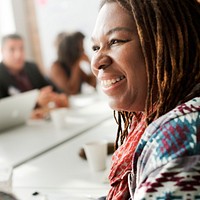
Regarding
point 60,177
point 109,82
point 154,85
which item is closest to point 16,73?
point 60,177

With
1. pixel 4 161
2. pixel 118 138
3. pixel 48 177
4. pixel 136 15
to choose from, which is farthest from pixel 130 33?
pixel 4 161

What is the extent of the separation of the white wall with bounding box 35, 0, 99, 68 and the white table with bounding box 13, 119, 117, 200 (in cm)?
312

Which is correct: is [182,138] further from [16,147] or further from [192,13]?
[16,147]

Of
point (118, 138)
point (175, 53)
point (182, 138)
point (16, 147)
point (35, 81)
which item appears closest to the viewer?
point (182, 138)

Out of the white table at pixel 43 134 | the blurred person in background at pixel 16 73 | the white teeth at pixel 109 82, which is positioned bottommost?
the white table at pixel 43 134

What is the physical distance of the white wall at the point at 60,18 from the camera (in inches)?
196

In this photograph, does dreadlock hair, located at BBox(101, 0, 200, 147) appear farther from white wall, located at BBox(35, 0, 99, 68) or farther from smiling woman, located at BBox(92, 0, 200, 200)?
white wall, located at BBox(35, 0, 99, 68)

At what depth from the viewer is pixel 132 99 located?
0.97 metres

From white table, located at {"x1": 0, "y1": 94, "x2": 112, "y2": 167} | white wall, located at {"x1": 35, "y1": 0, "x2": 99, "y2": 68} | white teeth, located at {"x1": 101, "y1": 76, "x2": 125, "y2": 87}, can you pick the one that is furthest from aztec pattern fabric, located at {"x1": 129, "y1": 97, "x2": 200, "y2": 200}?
white wall, located at {"x1": 35, "y1": 0, "x2": 99, "y2": 68}

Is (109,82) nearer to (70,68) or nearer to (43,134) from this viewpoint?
(43,134)

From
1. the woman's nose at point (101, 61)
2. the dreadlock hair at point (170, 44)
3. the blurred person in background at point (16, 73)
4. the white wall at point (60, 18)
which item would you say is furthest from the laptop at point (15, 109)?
the white wall at point (60, 18)

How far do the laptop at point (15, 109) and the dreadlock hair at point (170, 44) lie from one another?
1.79 metres

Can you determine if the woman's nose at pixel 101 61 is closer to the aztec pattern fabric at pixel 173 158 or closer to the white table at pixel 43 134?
the aztec pattern fabric at pixel 173 158

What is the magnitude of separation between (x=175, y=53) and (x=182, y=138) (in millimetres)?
235
